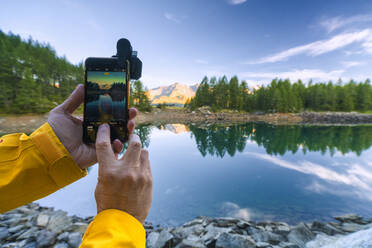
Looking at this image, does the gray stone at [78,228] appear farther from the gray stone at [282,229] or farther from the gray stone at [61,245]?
the gray stone at [282,229]

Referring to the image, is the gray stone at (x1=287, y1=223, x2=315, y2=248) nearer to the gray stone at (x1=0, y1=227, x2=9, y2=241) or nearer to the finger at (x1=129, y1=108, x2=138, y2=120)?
the finger at (x1=129, y1=108, x2=138, y2=120)

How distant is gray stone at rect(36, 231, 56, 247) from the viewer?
8.89ft

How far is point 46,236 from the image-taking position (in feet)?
9.30

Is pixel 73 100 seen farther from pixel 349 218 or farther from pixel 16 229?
pixel 349 218

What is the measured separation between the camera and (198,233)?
347 centimetres

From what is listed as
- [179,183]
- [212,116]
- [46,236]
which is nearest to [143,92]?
[212,116]

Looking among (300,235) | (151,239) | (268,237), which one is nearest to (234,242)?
(268,237)

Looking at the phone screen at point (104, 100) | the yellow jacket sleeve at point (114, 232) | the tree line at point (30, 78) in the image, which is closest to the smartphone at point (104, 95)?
the phone screen at point (104, 100)

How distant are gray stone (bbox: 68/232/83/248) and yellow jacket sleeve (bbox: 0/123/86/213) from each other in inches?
101

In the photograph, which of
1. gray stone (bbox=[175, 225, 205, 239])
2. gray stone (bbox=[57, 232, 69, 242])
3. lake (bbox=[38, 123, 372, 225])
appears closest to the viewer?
gray stone (bbox=[57, 232, 69, 242])

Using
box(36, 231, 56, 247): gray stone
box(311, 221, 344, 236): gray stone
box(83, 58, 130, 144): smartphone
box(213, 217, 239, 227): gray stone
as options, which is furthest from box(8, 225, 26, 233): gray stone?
box(311, 221, 344, 236): gray stone

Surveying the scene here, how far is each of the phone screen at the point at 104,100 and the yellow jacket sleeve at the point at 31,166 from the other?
20cm

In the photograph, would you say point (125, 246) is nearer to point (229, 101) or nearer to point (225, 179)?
point (225, 179)

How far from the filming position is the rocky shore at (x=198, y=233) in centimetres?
269
